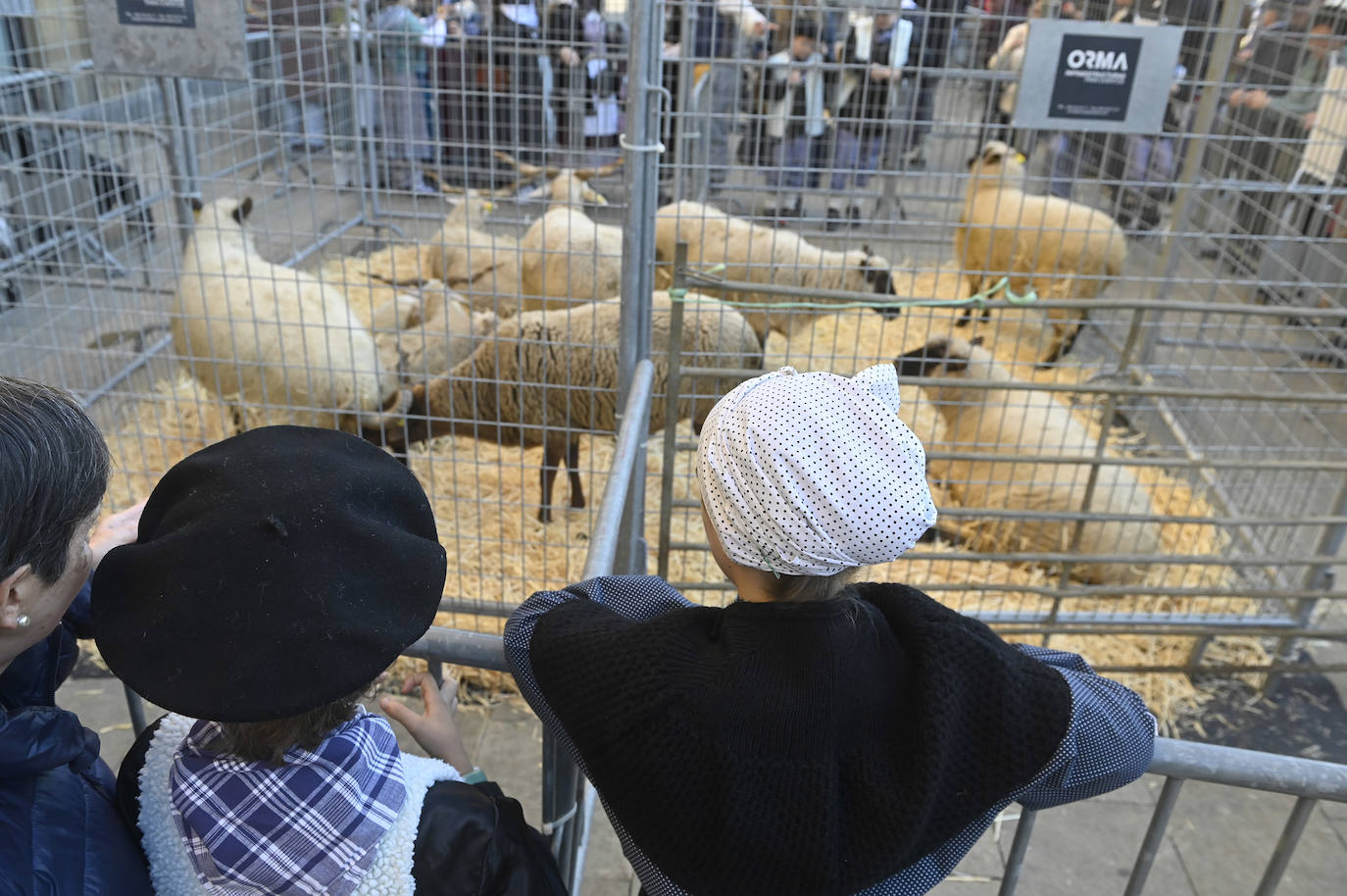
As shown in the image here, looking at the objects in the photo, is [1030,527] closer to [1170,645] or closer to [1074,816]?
[1170,645]

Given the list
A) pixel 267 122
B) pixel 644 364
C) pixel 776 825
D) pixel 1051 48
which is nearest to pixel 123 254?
pixel 267 122

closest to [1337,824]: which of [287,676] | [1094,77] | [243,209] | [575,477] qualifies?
[1094,77]

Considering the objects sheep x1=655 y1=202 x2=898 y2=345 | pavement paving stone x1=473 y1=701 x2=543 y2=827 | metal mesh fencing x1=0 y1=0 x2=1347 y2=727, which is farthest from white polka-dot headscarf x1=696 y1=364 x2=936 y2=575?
sheep x1=655 y1=202 x2=898 y2=345

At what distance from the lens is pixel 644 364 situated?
318 cm

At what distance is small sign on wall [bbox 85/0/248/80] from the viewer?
352cm

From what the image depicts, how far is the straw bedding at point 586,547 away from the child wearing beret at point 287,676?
2.47 m

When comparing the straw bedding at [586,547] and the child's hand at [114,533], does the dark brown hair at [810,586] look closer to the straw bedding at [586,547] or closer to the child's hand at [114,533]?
the child's hand at [114,533]

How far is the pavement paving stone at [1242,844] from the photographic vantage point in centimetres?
333

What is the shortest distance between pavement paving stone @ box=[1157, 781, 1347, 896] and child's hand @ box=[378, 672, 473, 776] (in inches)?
120

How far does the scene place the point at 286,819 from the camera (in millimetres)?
1169

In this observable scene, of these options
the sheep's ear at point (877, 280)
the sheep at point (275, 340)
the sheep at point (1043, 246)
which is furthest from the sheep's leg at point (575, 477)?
the sheep at point (1043, 246)

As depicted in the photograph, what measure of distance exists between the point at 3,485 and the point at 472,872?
736 millimetres

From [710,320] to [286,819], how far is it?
438 centimetres

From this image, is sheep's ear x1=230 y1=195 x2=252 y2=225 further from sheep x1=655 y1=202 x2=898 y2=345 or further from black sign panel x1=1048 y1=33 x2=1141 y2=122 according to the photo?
black sign panel x1=1048 y1=33 x2=1141 y2=122
